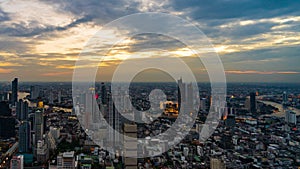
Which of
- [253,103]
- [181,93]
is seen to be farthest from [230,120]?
[181,93]

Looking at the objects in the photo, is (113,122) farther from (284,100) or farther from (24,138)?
(284,100)

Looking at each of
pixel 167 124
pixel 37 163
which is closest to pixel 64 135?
pixel 37 163

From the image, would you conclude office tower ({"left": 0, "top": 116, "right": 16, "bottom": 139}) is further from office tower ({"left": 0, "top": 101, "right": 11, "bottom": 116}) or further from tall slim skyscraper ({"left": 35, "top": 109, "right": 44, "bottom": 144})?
tall slim skyscraper ({"left": 35, "top": 109, "right": 44, "bottom": 144})

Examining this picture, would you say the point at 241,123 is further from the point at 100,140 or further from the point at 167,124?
the point at 100,140

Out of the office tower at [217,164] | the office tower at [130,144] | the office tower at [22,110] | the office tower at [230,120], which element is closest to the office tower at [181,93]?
the office tower at [130,144]

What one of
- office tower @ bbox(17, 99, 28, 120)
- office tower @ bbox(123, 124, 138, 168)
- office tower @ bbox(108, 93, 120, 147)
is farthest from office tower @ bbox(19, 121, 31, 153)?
office tower @ bbox(123, 124, 138, 168)

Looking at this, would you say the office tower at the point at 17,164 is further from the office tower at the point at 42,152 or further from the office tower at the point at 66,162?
the office tower at the point at 66,162
